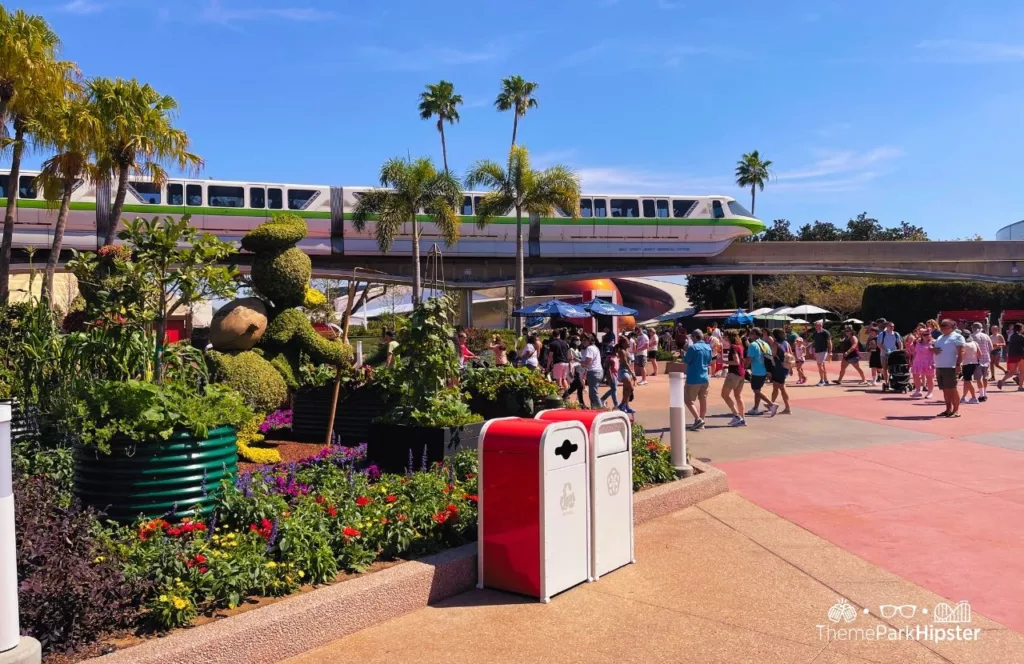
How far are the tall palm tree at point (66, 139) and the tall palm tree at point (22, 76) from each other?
0.34m

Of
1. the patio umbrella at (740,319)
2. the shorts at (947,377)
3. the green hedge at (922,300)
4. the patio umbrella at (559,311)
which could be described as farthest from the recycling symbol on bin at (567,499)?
the green hedge at (922,300)

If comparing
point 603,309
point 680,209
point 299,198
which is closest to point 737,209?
point 680,209

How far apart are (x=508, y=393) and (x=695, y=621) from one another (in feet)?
15.8

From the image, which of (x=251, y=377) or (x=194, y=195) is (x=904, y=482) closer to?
(x=251, y=377)

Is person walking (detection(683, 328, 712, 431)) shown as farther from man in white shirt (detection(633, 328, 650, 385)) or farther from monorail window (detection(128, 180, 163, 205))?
monorail window (detection(128, 180, 163, 205))

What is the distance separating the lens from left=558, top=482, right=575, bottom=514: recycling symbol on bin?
4.58 m

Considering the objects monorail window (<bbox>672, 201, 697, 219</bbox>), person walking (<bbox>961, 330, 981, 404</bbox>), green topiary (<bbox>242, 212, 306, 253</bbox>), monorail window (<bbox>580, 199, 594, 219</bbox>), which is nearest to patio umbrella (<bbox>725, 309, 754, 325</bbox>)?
monorail window (<bbox>672, 201, 697, 219</bbox>)

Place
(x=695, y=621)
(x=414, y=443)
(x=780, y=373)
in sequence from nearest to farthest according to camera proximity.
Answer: (x=695, y=621) < (x=414, y=443) < (x=780, y=373)

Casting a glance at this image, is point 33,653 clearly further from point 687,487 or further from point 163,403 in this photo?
point 687,487

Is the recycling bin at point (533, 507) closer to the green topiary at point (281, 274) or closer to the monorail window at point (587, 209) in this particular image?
the green topiary at point (281, 274)

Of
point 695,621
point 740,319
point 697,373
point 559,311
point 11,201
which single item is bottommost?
point 695,621

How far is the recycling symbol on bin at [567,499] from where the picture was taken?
4.58 metres

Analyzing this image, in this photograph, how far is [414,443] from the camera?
6.96 m

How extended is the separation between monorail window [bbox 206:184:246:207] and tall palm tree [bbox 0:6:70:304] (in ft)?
37.9
